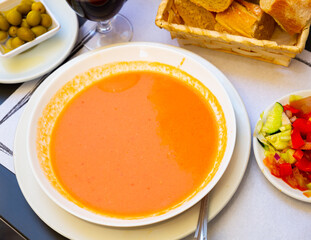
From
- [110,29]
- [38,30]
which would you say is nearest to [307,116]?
[110,29]

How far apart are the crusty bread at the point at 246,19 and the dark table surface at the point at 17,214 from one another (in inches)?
42.5

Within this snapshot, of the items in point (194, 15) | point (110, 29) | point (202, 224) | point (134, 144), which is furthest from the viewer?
point (110, 29)

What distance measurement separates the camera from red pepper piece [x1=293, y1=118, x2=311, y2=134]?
1.25m

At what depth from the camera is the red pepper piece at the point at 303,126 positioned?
125cm

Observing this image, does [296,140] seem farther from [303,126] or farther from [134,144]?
[134,144]

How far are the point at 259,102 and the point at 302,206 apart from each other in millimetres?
460

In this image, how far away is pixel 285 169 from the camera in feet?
4.03

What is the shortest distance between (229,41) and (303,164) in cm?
55

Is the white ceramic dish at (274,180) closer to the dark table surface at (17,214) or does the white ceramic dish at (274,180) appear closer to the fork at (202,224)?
the fork at (202,224)

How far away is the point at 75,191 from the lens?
4.25 ft

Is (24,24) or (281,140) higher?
(24,24)

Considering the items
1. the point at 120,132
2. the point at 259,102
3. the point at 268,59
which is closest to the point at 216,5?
the point at 268,59

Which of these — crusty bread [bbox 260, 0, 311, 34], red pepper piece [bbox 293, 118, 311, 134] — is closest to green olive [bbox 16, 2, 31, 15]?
crusty bread [bbox 260, 0, 311, 34]

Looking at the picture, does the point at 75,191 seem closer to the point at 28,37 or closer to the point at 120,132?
the point at 120,132
